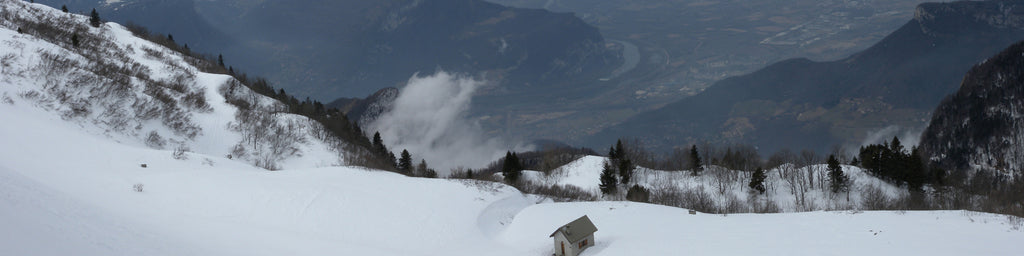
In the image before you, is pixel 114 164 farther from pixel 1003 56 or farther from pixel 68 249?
pixel 1003 56

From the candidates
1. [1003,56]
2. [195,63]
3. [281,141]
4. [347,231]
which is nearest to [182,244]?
[347,231]

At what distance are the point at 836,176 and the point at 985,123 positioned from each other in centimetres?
9991

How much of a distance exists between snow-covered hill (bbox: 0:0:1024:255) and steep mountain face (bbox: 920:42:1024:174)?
118603mm

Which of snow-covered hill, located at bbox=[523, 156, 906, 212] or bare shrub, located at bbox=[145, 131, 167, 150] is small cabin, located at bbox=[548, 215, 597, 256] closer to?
snow-covered hill, located at bbox=[523, 156, 906, 212]

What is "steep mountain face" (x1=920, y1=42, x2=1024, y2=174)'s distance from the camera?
134625 millimetres

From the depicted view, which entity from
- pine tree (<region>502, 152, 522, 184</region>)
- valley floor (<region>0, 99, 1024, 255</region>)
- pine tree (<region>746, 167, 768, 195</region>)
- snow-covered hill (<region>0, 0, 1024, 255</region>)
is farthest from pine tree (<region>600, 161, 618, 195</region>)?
valley floor (<region>0, 99, 1024, 255</region>)

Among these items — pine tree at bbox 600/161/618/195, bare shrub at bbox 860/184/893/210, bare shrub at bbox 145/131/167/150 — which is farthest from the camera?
pine tree at bbox 600/161/618/195

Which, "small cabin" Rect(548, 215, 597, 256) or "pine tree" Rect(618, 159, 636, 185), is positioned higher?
"pine tree" Rect(618, 159, 636, 185)

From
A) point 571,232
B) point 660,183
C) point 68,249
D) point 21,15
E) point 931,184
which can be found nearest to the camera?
point 68,249

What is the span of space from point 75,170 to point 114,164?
691cm

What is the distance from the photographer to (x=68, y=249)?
14508 mm

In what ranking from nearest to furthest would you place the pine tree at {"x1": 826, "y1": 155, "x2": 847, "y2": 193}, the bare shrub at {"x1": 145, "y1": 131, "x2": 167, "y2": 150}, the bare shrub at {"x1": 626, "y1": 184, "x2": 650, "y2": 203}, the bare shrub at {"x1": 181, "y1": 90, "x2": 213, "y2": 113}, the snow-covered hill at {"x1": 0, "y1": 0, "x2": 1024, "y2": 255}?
1. the snow-covered hill at {"x1": 0, "y1": 0, "x2": 1024, "y2": 255}
2. the bare shrub at {"x1": 145, "y1": 131, "x2": 167, "y2": 150}
3. the bare shrub at {"x1": 626, "y1": 184, "x2": 650, "y2": 203}
4. the pine tree at {"x1": 826, "y1": 155, "x2": 847, "y2": 193}
5. the bare shrub at {"x1": 181, "y1": 90, "x2": 213, "y2": 113}

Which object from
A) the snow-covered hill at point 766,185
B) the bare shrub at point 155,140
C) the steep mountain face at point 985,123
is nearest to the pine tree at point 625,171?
the snow-covered hill at point 766,185

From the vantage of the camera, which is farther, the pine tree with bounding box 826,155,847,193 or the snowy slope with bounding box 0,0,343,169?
the pine tree with bounding box 826,155,847,193
